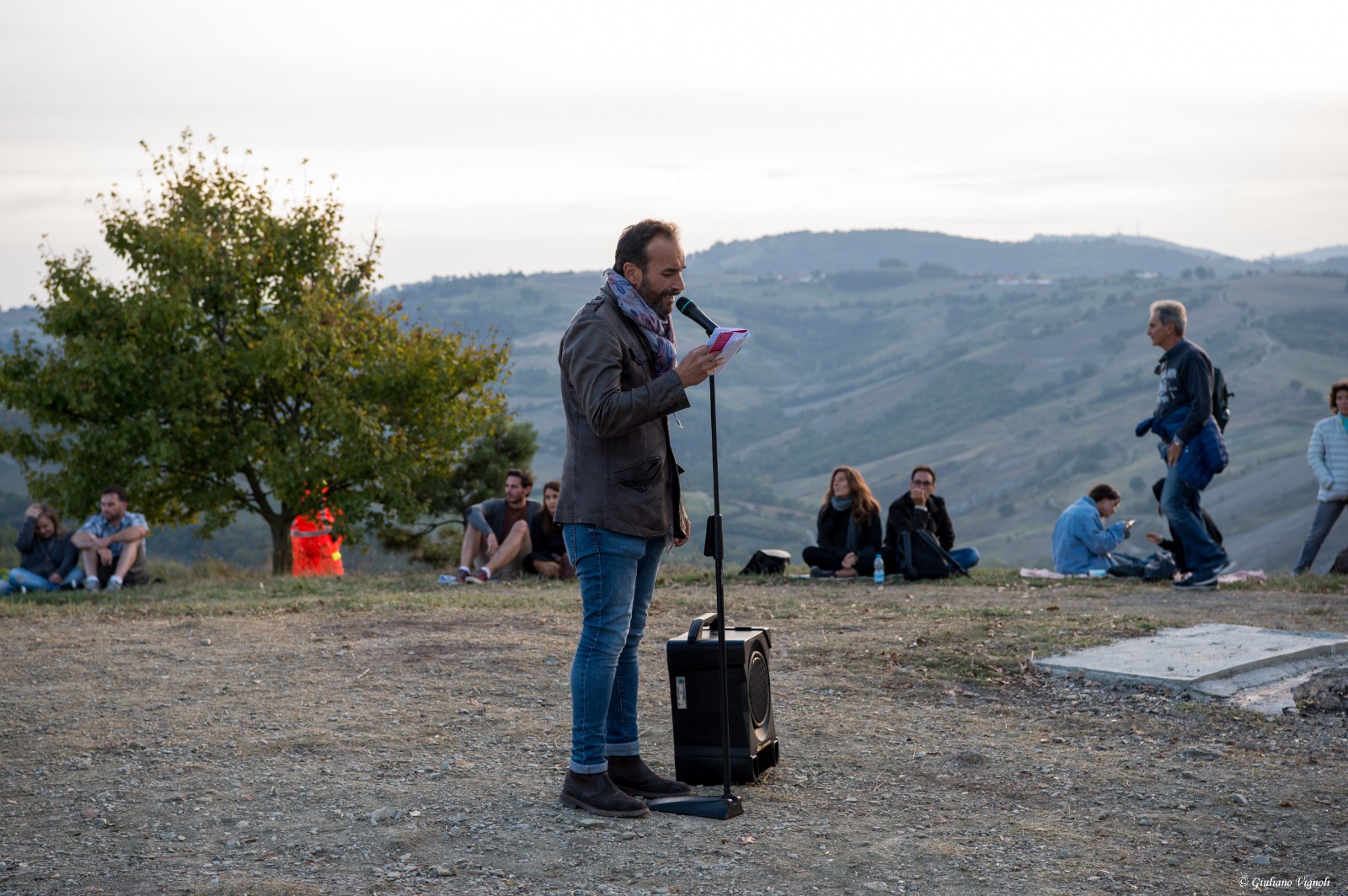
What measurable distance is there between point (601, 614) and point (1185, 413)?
6860 millimetres

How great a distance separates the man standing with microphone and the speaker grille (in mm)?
626

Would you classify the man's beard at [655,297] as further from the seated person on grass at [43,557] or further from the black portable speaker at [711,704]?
the seated person on grass at [43,557]

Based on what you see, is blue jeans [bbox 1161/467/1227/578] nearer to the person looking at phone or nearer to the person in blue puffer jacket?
the person looking at phone

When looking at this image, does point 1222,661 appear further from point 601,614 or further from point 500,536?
point 500,536

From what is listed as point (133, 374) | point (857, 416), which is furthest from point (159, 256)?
point (857, 416)

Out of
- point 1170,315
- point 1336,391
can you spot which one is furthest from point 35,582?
point 1336,391

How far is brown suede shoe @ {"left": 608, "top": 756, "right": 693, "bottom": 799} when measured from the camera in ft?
14.3

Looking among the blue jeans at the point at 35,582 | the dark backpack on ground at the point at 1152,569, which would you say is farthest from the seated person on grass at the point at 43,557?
the dark backpack on ground at the point at 1152,569

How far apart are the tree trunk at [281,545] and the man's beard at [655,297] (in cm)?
1252

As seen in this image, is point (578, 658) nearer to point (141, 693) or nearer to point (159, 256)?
point (141, 693)

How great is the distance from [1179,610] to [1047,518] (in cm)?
7246

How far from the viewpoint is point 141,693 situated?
6.12m

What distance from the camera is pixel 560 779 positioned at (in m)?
4.68

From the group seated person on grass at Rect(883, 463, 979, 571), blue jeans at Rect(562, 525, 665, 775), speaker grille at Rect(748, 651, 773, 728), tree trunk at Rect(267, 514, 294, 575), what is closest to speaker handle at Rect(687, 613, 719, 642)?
speaker grille at Rect(748, 651, 773, 728)
